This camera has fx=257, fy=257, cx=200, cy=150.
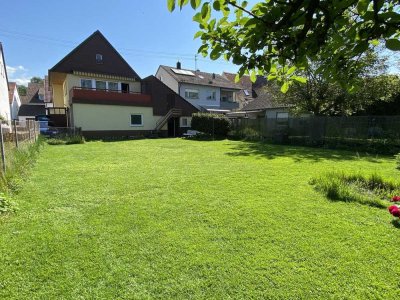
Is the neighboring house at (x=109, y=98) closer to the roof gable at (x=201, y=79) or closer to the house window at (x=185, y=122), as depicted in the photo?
the house window at (x=185, y=122)

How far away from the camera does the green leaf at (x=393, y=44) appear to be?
4.60 feet

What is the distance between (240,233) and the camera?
13.4 feet

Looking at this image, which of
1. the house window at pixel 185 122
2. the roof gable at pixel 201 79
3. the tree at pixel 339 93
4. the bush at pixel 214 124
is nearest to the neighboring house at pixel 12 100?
the roof gable at pixel 201 79

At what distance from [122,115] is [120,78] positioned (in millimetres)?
4149

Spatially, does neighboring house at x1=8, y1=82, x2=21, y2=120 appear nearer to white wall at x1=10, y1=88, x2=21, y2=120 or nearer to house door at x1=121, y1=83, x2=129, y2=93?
white wall at x1=10, y1=88, x2=21, y2=120

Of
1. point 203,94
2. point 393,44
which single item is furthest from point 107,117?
point 393,44

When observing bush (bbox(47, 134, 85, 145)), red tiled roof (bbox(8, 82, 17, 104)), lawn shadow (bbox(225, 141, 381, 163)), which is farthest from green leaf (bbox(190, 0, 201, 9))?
red tiled roof (bbox(8, 82, 17, 104))

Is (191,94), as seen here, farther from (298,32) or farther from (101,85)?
(298,32)

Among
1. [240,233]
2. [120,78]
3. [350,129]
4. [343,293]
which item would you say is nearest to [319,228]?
[240,233]

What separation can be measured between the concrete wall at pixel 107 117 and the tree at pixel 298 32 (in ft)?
75.5

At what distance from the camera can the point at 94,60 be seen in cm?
2470

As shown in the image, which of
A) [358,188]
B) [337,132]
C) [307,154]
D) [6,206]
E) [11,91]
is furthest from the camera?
[11,91]

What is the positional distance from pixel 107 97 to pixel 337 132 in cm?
1921

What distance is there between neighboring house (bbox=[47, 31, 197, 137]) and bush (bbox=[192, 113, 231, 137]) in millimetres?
3363
